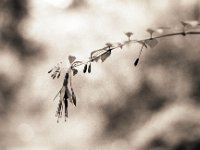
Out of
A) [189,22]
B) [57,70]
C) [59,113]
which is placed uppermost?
[189,22]

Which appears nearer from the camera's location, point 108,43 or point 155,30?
point 155,30

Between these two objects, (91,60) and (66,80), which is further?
(91,60)

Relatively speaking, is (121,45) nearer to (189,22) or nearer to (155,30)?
(155,30)

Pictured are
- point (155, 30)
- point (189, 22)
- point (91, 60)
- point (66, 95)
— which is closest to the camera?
point (189, 22)

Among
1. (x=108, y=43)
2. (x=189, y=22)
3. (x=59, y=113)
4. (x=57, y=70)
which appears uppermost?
(x=189, y=22)

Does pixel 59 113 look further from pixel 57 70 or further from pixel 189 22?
pixel 189 22

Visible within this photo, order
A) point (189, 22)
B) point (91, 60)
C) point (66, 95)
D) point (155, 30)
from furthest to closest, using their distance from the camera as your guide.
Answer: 1. point (91, 60)
2. point (66, 95)
3. point (155, 30)
4. point (189, 22)

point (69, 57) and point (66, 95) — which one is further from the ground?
point (69, 57)

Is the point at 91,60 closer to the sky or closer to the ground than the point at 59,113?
closer to the sky

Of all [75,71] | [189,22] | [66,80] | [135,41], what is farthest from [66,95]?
[189,22]
